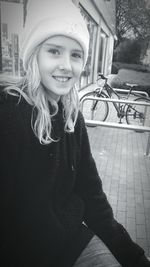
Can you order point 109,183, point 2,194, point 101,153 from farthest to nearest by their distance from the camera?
1. point 101,153
2. point 109,183
3. point 2,194

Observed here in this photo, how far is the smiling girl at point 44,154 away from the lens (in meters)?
1.17

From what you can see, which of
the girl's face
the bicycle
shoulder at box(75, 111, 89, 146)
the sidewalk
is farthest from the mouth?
the bicycle

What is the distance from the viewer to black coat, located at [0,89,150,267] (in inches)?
45.6

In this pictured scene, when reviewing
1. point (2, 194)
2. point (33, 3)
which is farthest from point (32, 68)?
point (2, 194)

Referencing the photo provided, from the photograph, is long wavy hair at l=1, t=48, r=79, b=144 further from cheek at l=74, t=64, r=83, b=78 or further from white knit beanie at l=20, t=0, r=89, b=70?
cheek at l=74, t=64, r=83, b=78

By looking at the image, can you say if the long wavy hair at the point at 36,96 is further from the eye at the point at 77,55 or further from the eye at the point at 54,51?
the eye at the point at 77,55

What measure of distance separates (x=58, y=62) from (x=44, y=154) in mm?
385

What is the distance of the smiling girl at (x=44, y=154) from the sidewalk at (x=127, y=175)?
63.7 inches

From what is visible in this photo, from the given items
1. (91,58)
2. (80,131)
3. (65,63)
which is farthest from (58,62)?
(91,58)

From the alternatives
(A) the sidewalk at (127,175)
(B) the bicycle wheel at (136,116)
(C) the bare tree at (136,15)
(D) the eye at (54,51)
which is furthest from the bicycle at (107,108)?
(D) the eye at (54,51)

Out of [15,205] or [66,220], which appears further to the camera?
[66,220]

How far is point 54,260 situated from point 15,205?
32 cm

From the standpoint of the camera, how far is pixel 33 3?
1.24m

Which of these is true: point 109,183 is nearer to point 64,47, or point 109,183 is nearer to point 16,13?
point 16,13
